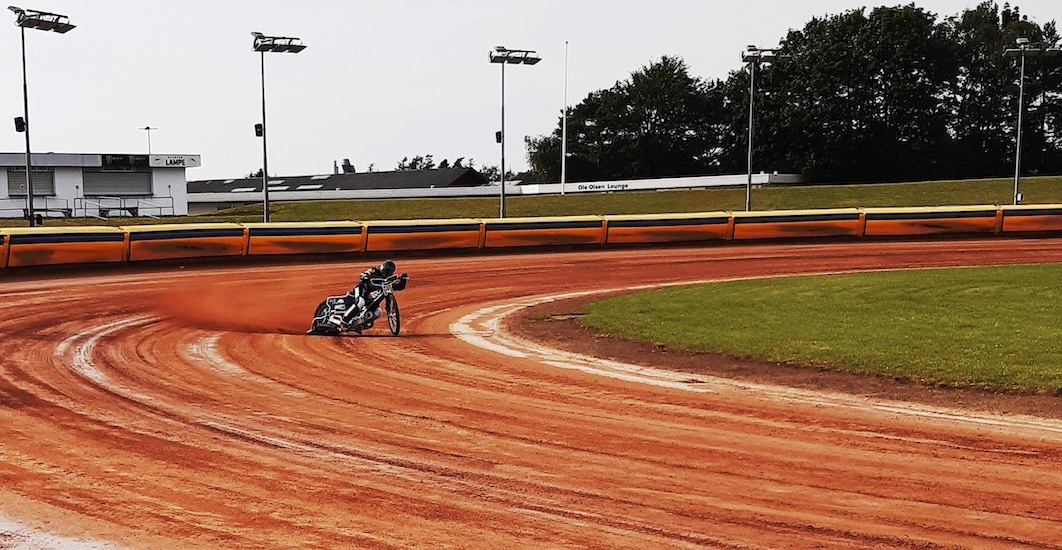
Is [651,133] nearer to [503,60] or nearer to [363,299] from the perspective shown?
[503,60]

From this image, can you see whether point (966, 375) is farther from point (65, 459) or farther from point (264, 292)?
point (264, 292)

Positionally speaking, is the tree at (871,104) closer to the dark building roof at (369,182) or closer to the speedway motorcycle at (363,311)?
the dark building roof at (369,182)

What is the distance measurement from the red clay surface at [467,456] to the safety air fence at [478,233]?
12.3 meters

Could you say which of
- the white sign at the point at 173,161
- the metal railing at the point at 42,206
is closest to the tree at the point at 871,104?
the white sign at the point at 173,161

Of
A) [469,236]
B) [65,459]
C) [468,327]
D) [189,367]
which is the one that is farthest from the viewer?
[469,236]

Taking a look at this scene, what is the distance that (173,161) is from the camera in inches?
2817

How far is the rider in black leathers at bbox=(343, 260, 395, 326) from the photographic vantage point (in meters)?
14.6

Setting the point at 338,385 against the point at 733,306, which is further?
the point at 733,306

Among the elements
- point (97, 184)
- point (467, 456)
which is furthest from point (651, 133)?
point (467, 456)

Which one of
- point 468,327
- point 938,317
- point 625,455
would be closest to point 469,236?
point 468,327

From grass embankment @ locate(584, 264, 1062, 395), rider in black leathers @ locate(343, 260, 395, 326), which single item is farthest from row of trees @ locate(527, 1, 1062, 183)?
rider in black leathers @ locate(343, 260, 395, 326)

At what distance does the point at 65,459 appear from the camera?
7297 mm

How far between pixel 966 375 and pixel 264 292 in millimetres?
14043

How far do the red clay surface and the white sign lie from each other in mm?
60869
